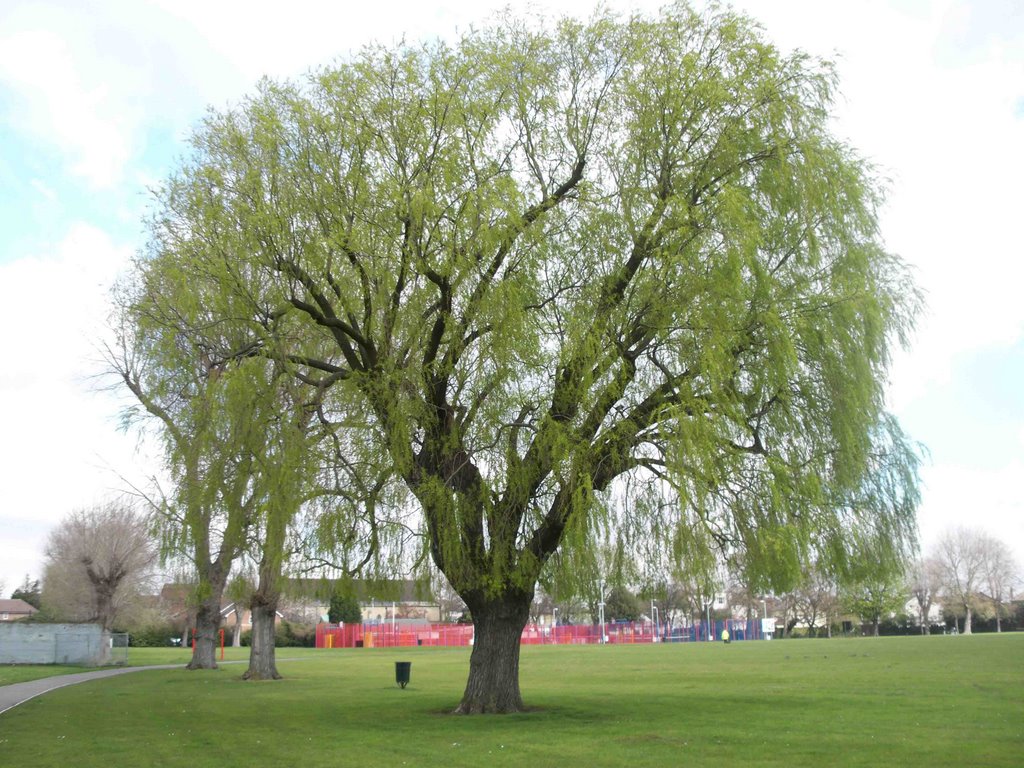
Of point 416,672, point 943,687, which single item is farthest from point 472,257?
point 416,672

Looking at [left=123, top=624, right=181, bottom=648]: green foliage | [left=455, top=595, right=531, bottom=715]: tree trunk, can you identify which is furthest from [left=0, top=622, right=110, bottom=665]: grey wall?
[left=123, top=624, right=181, bottom=648]: green foliage

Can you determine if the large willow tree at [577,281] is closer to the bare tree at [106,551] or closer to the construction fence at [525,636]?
the bare tree at [106,551]

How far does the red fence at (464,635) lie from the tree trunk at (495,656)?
63.8 m

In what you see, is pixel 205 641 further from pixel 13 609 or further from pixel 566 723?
pixel 13 609

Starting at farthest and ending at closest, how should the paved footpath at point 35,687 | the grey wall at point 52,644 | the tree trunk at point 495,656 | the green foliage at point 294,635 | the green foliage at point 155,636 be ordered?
the green foliage at point 155,636 → the green foliage at point 294,635 → the grey wall at point 52,644 → the paved footpath at point 35,687 → the tree trunk at point 495,656

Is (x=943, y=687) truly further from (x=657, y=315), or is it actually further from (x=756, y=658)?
(x=756, y=658)

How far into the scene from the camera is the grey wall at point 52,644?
1607 inches

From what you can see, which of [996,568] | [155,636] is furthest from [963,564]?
[155,636]

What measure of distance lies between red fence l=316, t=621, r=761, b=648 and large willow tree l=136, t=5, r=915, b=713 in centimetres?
6706

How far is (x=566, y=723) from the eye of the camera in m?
15.5

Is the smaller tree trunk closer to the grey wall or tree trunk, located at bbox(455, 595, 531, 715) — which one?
the grey wall

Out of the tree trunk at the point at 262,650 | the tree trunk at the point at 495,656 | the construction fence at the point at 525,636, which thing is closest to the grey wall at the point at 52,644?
the tree trunk at the point at 262,650

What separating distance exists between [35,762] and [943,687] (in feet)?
60.5

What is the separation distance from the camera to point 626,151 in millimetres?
15461
